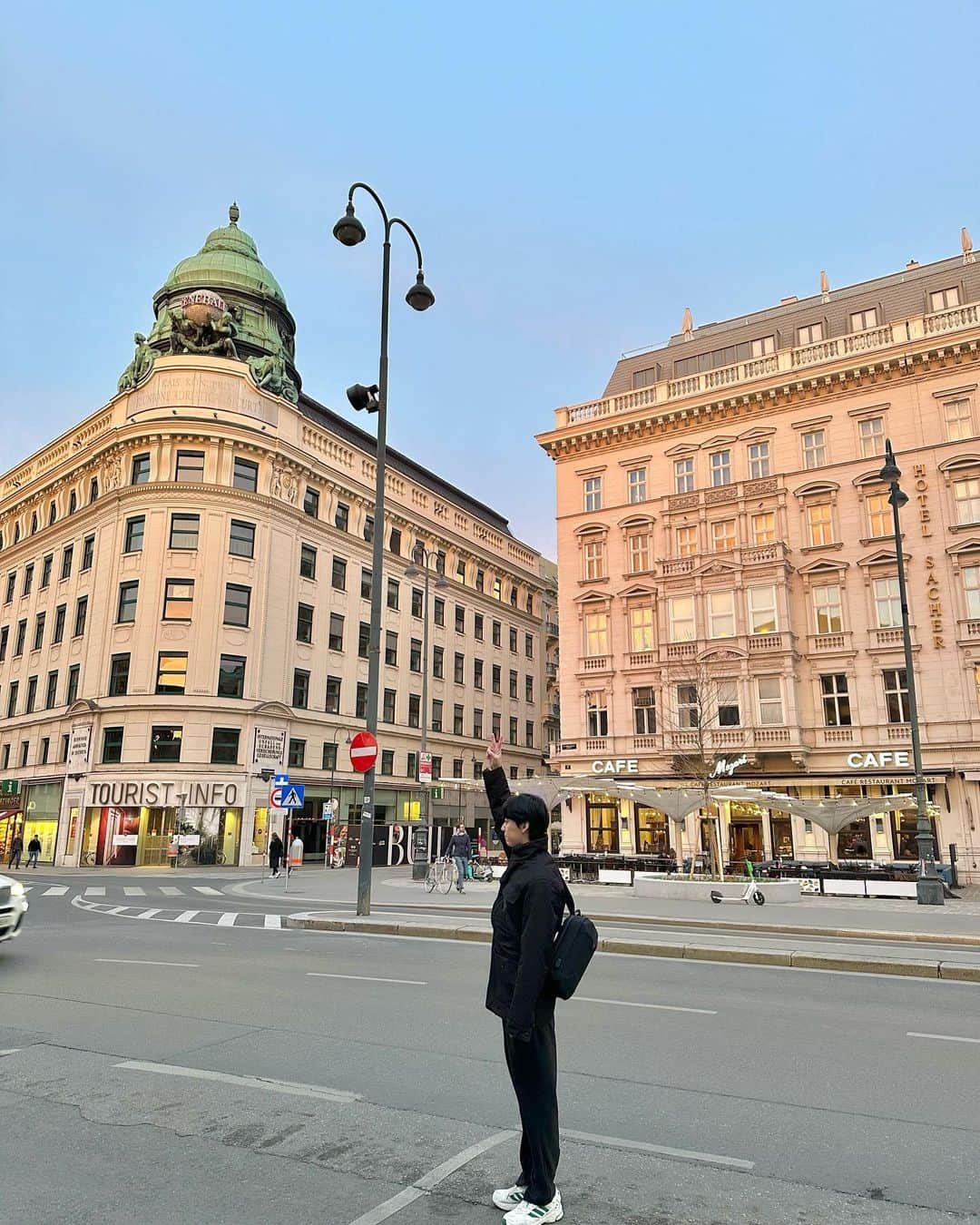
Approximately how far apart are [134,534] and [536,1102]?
143 feet

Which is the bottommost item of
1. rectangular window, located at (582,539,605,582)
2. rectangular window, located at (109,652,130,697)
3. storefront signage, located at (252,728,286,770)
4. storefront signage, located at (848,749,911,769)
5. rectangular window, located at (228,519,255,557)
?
storefront signage, located at (848,749,911,769)

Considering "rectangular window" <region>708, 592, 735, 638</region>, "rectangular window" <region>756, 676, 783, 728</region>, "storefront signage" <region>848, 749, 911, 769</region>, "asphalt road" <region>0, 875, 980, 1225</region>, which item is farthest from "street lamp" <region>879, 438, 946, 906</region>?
"rectangular window" <region>708, 592, 735, 638</region>

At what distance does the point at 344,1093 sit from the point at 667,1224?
2.53 meters

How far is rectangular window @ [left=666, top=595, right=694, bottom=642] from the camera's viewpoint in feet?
125

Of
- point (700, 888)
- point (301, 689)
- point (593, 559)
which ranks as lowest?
point (700, 888)

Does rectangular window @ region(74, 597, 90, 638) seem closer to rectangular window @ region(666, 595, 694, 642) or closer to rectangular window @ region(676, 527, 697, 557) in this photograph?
rectangular window @ region(666, 595, 694, 642)

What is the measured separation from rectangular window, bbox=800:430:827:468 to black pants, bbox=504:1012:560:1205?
37.0 m

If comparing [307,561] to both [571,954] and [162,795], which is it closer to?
[162,795]

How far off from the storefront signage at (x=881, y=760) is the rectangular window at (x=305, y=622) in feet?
89.9

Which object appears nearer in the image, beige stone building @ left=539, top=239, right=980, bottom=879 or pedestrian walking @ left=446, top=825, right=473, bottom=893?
pedestrian walking @ left=446, top=825, right=473, bottom=893

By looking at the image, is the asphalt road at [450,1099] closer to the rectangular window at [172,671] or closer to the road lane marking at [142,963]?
the road lane marking at [142,963]

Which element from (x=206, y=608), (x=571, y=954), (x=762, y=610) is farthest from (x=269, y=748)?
(x=571, y=954)

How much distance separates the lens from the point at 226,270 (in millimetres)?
48281

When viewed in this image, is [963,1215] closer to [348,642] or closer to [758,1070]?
[758,1070]
